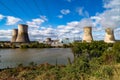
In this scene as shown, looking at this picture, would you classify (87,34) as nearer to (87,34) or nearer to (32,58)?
(87,34)

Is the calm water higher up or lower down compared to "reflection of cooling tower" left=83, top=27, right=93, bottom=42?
lower down

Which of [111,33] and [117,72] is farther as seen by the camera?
[111,33]

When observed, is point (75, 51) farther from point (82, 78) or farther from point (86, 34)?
point (86, 34)

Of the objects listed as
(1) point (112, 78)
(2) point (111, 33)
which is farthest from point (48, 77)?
(2) point (111, 33)

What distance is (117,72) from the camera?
5273 mm

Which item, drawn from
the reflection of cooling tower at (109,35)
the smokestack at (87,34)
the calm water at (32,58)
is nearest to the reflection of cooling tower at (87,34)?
the smokestack at (87,34)

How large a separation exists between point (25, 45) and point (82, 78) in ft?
164

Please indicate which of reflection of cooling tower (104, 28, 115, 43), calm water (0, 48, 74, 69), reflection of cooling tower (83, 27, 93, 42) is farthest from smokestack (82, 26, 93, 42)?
calm water (0, 48, 74, 69)

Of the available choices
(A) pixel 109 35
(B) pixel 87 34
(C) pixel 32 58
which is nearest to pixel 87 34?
(B) pixel 87 34

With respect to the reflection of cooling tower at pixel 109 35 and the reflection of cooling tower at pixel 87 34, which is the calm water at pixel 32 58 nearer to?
the reflection of cooling tower at pixel 87 34

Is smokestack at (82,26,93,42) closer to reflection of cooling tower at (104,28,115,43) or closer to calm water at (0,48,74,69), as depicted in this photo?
reflection of cooling tower at (104,28,115,43)

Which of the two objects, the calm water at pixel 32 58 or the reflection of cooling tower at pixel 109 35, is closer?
the calm water at pixel 32 58

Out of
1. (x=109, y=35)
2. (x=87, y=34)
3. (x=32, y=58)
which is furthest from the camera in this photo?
(x=109, y=35)

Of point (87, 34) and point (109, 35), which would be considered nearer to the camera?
point (87, 34)
